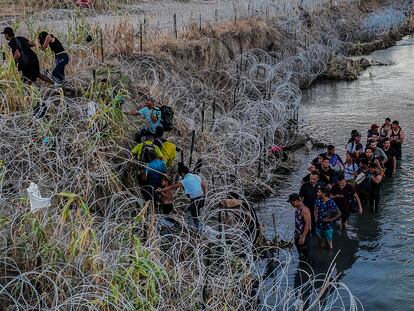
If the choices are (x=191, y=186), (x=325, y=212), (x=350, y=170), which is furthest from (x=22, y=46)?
(x=350, y=170)

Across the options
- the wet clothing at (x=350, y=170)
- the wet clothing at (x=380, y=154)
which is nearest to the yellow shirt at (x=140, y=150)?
the wet clothing at (x=350, y=170)

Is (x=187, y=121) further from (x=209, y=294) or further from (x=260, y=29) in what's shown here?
(x=260, y=29)

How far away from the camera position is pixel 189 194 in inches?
366

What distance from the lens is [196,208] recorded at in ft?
30.0

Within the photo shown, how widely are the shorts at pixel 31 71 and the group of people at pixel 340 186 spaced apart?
18.3 feet

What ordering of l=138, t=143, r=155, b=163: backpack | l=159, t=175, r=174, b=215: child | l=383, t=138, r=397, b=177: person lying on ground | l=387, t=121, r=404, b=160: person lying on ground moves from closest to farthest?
l=159, t=175, r=174, b=215: child, l=138, t=143, r=155, b=163: backpack, l=383, t=138, r=397, b=177: person lying on ground, l=387, t=121, r=404, b=160: person lying on ground

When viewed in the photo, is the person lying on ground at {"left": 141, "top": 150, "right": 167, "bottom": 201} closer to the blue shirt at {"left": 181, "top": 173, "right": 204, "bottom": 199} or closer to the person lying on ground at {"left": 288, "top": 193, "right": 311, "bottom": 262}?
the blue shirt at {"left": 181, "top": 173, "right": 204, "bottom": 199}

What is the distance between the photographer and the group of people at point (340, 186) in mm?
9812

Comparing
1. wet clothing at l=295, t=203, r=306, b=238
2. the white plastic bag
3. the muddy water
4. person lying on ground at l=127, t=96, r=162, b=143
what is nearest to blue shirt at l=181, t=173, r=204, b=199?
wet clothing at l=295, t=203, r=306, b=238

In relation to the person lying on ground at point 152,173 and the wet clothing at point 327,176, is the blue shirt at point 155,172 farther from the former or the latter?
the wet clothing at point 327,176

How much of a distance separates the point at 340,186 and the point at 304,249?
1418mm

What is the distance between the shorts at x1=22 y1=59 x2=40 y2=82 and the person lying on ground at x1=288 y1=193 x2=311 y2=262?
5642 millimetres

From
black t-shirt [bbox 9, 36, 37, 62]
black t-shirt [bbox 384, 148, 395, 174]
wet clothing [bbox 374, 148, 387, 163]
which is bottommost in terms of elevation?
black t-shirt [bbox 384, 148, 395, 174]

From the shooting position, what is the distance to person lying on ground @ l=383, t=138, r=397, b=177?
44.7 feet
